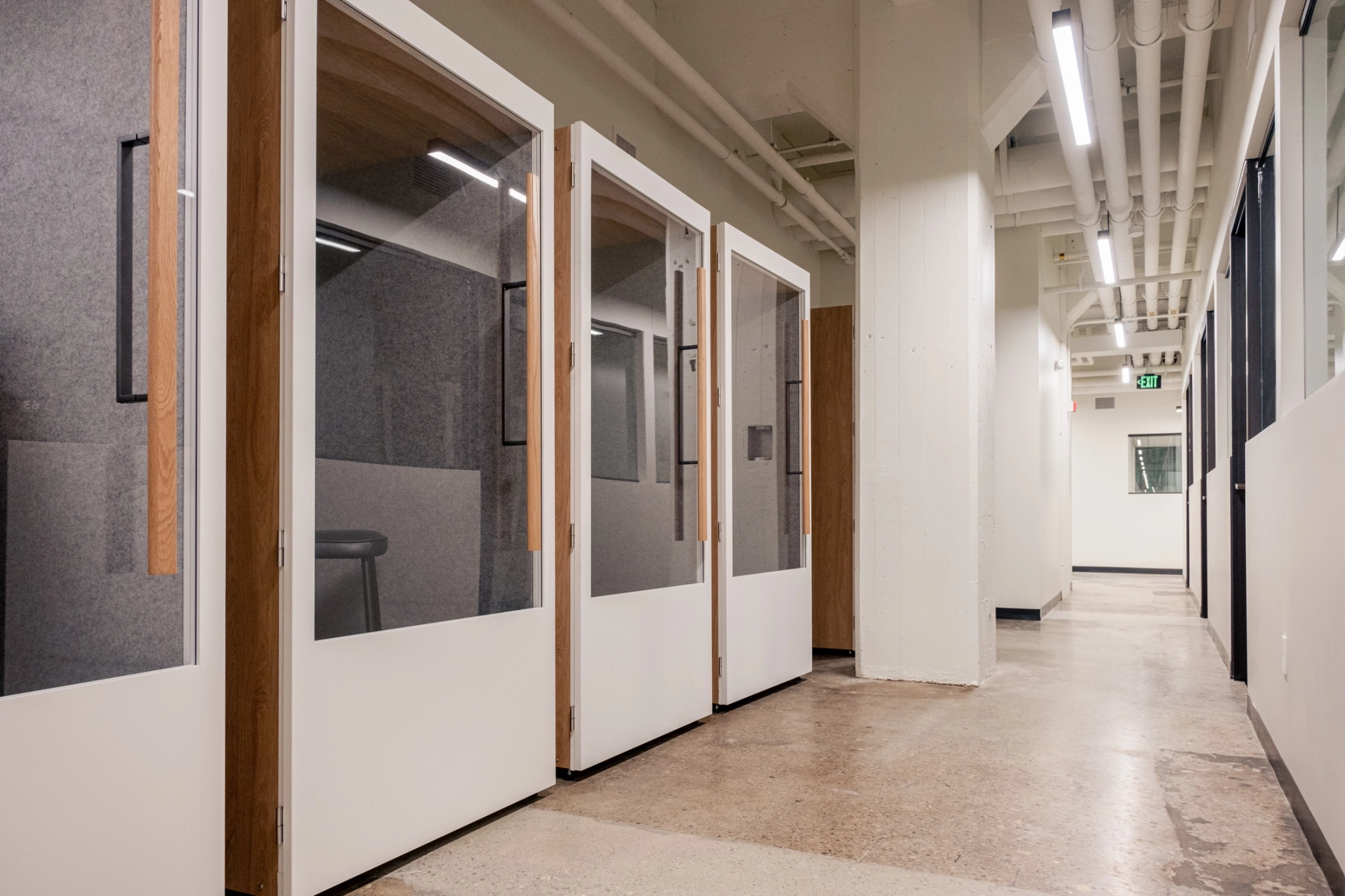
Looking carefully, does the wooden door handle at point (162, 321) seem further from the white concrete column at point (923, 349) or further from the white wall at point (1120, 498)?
the white wall at point (1120, 498)

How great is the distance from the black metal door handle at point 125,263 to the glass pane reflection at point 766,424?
2790 mm

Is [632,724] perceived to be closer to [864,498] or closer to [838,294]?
[864,498]

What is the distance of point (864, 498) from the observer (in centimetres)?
520

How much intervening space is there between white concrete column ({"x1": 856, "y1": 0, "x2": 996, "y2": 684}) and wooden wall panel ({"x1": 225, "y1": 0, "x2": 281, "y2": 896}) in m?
3.66

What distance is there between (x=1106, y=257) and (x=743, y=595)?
5.08 metres

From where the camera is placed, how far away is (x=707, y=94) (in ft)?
18.8

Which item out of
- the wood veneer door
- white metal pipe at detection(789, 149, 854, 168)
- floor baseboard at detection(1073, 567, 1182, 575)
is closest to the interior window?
floor baseboard at detection(1073, 567, 1182, 575)

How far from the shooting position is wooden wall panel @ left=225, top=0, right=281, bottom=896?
6.70 ft

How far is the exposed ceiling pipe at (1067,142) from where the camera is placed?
172 inches

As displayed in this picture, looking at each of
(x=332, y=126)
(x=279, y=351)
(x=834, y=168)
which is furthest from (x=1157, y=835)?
(x=834, y=168)

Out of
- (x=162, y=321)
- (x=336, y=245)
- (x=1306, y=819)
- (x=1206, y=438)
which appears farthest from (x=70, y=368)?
(x=1206, y=438)

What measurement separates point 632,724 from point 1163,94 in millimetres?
6140

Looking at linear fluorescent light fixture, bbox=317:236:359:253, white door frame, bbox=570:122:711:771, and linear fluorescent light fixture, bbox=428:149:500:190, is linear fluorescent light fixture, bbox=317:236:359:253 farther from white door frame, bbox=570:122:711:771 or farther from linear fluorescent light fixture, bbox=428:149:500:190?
white door frame, bbox=570:122:711:771

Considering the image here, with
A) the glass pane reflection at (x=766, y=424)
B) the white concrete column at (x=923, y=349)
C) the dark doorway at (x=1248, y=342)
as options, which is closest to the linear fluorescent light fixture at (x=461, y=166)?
the glass pane reflection at (x=766, y=424)
